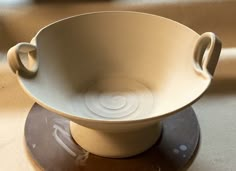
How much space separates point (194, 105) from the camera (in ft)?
2.63

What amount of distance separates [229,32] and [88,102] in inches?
19.6

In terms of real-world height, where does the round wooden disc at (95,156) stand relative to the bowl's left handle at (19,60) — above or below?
below

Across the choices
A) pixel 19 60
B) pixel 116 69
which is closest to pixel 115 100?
pixel 116 69

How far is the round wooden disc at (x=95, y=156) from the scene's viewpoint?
0.61 metres

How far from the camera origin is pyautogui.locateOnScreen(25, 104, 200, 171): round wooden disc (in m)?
0.61

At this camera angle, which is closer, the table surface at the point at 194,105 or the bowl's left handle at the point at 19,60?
the bowl's left handle at the point at 19,60

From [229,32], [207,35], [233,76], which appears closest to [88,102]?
[207,35]

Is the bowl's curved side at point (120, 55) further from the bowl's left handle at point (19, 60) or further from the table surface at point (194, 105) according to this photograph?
the table surface at point (194, 105)

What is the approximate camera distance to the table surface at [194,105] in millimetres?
687

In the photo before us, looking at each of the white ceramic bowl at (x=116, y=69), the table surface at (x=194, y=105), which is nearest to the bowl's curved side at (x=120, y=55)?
the white ceramic bowl at (x=116, y=69)

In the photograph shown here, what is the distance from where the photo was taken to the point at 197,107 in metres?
0.79

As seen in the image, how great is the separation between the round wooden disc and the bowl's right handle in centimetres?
11

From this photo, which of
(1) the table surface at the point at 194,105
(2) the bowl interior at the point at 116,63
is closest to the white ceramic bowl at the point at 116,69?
(2) the bowl interior at the point at 116,63

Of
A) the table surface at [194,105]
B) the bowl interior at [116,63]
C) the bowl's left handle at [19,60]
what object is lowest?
the table surface at [194,105]
